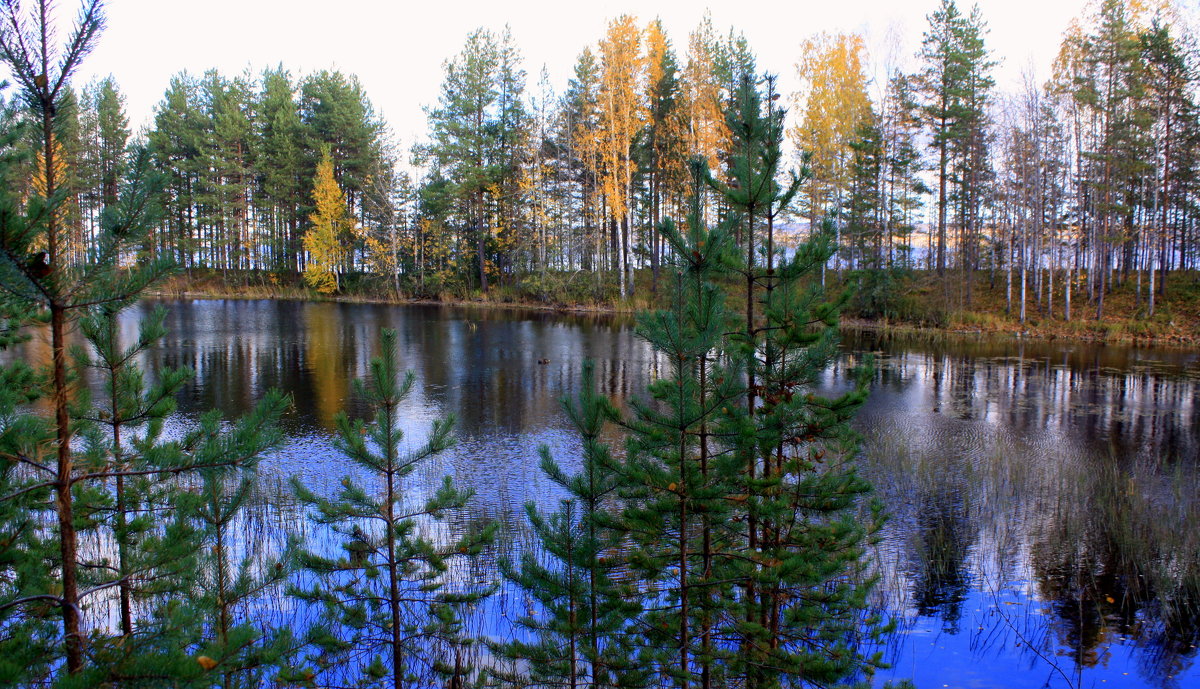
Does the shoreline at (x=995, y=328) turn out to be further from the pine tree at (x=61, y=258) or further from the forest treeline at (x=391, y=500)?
the pine tree at (x=61, y=258)

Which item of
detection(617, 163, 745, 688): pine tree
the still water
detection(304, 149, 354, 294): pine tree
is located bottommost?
the still water

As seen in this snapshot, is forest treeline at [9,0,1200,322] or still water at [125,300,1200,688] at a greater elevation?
forest treeline at [9,0,1200,322]

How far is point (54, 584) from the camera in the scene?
2.99 meters

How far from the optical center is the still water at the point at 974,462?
564 cm

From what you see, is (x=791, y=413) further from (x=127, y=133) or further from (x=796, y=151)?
(x=127, y=133)

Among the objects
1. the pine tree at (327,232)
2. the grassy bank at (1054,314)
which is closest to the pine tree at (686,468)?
the grassy bank at (1054,314)

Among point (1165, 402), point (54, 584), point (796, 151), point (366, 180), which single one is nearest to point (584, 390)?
point (54, 584)

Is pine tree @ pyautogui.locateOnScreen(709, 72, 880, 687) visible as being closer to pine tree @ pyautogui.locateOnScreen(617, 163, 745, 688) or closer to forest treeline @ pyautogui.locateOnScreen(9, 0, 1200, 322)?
pine tree @ pyautogui.locateOnScreen(617, 163, 745, 688)

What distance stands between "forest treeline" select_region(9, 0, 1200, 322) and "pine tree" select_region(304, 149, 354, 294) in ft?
0.62

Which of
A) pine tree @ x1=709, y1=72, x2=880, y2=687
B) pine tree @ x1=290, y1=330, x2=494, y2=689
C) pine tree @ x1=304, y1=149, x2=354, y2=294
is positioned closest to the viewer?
pine tree @ x1=290, y1=330, x2=494, y2=689

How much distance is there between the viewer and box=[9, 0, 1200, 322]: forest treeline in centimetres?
2736

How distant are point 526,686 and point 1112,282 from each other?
34.5 meters

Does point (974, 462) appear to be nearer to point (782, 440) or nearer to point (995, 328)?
point (782, 440)

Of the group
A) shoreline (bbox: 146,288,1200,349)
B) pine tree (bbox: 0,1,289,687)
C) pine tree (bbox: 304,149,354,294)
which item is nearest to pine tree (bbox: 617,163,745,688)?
pine tree (bbox: 0,1,289,687)
